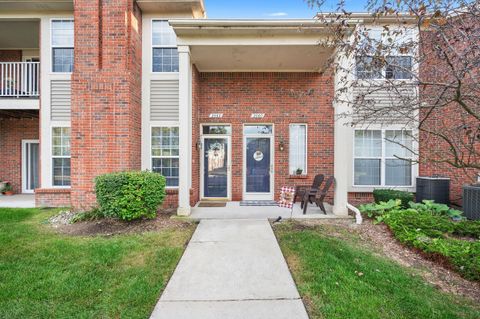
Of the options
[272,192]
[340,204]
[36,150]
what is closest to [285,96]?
[272,192]

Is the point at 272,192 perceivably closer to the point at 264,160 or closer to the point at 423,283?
the point at 264,160

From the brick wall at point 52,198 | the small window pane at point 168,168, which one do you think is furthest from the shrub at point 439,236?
the brick wall at point 52,198

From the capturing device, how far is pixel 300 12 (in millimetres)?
6535

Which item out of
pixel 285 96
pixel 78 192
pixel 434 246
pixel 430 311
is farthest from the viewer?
pixel 285 96

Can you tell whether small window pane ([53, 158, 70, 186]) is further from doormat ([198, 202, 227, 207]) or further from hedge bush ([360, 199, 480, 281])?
hedge bush ([360, 199, 480, 281])

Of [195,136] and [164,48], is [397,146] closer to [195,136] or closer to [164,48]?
[195,136]

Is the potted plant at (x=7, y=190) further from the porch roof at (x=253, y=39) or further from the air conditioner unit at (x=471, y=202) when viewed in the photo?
the air conditioner unit at (x=471, y=202)

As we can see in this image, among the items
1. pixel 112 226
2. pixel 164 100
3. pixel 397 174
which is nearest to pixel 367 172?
pixel 397 174

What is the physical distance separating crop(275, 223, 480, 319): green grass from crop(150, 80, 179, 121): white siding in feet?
18.0

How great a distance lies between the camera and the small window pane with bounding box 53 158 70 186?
8320 millimetres

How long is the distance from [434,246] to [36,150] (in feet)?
41.9

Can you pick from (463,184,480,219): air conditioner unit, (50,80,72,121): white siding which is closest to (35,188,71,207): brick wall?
(50,80,72,121): white siding

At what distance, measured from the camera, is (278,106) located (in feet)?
28.6

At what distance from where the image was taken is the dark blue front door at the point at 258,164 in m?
8.85
